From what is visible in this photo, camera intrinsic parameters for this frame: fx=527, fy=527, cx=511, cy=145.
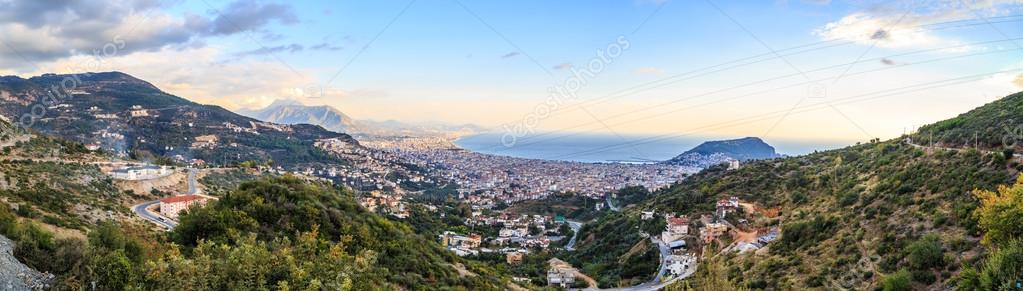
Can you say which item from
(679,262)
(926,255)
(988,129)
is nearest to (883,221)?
(926,255)

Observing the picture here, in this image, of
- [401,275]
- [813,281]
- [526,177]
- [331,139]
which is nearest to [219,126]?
[331,139]

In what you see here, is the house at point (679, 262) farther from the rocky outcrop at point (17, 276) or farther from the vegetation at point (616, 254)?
the rocky outcrop at point (17, 276)

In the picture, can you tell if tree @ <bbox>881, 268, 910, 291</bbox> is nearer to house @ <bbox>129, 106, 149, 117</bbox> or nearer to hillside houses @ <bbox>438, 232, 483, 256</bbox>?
hillside houses @ <bbox>438, 232, 483, 256</bbox>

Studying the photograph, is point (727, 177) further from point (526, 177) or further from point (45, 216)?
point (526, 177)

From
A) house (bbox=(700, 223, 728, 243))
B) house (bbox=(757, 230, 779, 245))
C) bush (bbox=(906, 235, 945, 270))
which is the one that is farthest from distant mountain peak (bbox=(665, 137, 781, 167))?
bush (bbox=(906, 235, 945, 270))

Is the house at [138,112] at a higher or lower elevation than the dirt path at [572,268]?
higher

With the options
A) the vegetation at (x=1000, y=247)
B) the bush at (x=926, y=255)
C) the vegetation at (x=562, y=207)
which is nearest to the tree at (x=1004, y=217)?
the vegetation at (x=1000, y=247)
